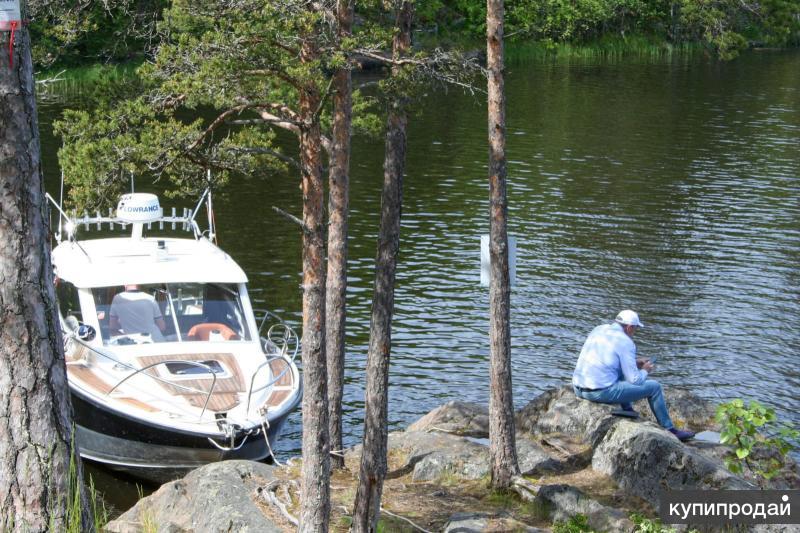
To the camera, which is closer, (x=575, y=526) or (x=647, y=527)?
(x=647, y=527)

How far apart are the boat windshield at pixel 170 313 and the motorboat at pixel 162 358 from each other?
0.6 inches

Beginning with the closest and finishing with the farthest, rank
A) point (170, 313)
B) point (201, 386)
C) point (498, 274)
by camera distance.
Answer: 1. point (498, 274)
2. point (201, 386)
3. point (170, 313)

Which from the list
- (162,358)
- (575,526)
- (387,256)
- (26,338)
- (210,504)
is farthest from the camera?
(162,358)

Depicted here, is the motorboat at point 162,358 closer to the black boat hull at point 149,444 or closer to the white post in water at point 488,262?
the black boat hull at point 149,444

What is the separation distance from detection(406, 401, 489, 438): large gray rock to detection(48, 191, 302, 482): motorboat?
1979 millimetres

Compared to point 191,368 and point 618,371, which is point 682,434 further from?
point 191,368

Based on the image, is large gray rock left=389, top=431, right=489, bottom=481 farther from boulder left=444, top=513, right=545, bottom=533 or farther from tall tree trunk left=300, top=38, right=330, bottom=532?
tall tree trunk left=300, top=38, right=330, bottom=532

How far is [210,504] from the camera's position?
36.9ft

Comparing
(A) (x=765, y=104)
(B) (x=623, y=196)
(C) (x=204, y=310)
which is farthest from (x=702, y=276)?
(A) (x=765, y=104)

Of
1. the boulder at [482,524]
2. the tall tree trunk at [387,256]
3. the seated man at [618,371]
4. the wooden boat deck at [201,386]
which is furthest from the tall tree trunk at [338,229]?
the seated man at [618,371]

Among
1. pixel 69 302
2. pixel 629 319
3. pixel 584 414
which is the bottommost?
pixel 584 414

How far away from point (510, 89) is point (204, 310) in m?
40.4

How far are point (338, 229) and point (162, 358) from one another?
17.0 ft

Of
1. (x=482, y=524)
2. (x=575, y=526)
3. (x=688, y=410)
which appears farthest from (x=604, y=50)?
(x=575, y=526)
